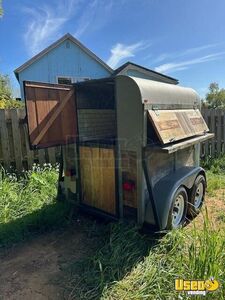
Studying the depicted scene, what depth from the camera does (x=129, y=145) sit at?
2961 mm

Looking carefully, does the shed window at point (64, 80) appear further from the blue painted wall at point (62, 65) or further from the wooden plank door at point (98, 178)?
the wooden plank door at point (98, 178)

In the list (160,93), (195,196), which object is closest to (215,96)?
(195,196)

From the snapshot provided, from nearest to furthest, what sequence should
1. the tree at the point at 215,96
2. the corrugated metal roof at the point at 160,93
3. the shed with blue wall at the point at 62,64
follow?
the corrugated metal roof at the point at 160,93 → the shed with blue wall at the point at 62,64 → the tree at the point at 215,96

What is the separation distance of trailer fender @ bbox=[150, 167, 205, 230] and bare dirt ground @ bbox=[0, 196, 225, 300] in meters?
0.93

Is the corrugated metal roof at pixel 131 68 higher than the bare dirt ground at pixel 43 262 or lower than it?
higher

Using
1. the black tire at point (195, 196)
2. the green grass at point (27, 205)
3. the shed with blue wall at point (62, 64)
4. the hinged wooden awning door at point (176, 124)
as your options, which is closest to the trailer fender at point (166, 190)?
the black tire at point (195, 196)

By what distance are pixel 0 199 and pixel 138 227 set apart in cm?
247

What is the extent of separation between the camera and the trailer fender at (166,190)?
9.64ft

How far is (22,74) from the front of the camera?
13.2m

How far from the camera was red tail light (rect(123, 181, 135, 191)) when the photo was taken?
304 centimetres

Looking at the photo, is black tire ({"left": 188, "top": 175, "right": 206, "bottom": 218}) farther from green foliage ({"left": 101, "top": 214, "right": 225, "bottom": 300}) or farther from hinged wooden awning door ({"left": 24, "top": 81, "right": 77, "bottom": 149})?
hinged wooden awning door ({"left": 24, "top": 81, "right": 77, "bottom": 149})

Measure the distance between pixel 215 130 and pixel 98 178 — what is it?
5854 millimetres

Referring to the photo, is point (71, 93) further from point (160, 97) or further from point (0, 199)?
point (0, 199)

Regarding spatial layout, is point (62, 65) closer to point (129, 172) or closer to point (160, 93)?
point (160, 93)
